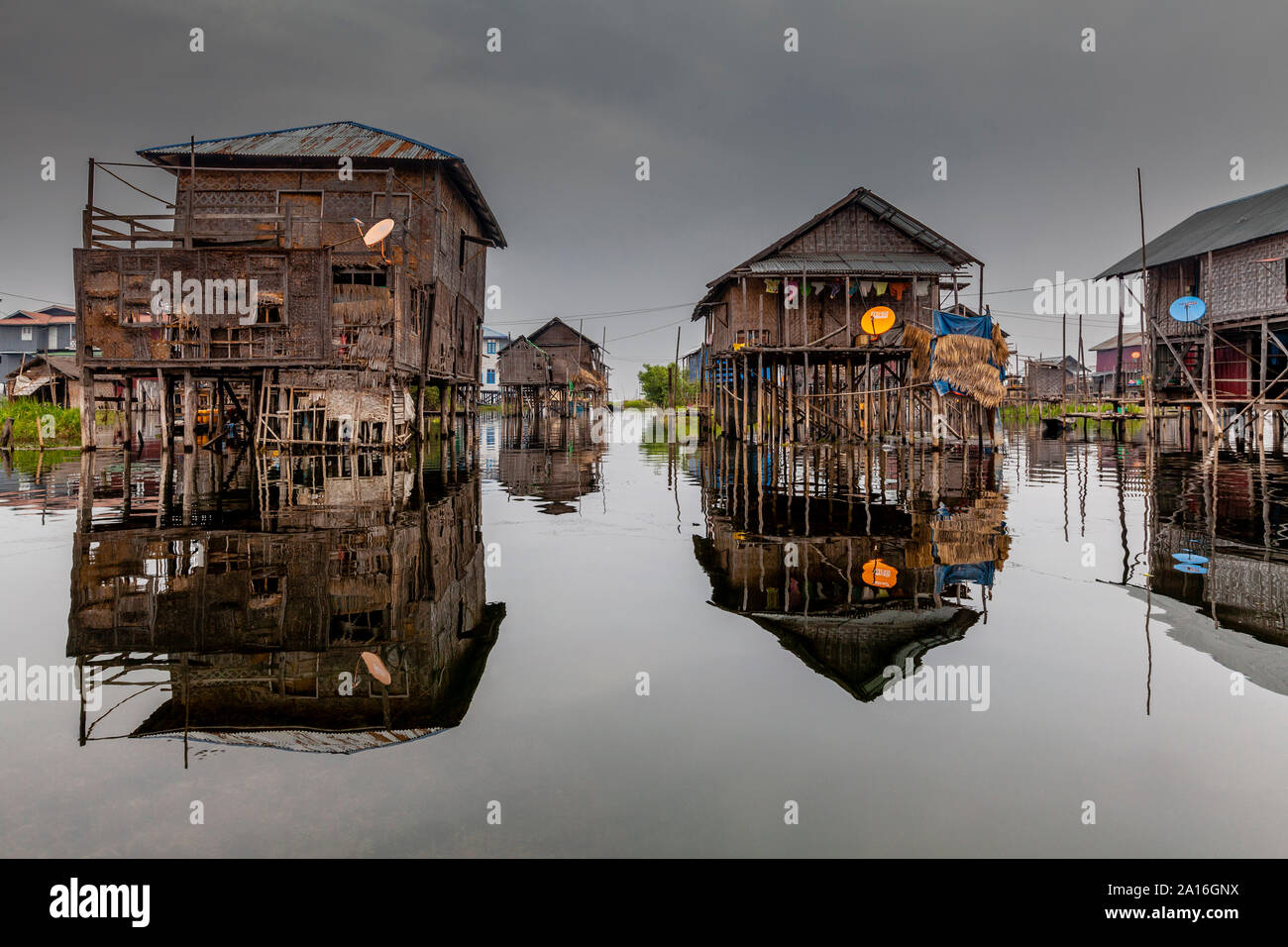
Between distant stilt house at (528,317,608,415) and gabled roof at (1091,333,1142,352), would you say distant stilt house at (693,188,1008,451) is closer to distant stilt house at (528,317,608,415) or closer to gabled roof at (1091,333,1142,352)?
distant stilt house at (528,317,608,415)

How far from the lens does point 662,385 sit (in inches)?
3506

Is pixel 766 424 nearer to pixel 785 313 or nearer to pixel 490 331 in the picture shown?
pixel 785 313

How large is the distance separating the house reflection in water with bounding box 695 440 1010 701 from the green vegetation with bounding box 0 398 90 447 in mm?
21164

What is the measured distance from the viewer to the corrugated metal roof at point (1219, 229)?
2378cm

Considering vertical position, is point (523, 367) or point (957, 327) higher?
point (523, 367)

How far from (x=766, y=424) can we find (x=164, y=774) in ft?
84.0

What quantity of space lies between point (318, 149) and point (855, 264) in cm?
1613

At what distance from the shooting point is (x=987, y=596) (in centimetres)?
516

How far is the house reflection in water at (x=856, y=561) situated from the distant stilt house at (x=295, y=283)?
10.2 metres

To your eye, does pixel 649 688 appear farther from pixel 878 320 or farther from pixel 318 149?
pixel 318 149

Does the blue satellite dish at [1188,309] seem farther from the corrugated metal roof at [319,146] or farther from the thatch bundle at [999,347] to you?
the corrugated metal roof at [319,146]

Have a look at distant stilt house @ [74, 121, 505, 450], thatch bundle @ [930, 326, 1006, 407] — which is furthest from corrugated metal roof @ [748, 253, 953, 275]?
distant stilt house @ [74, 121, 505, 450]

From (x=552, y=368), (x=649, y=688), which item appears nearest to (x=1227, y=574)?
(x=649, y=688)
